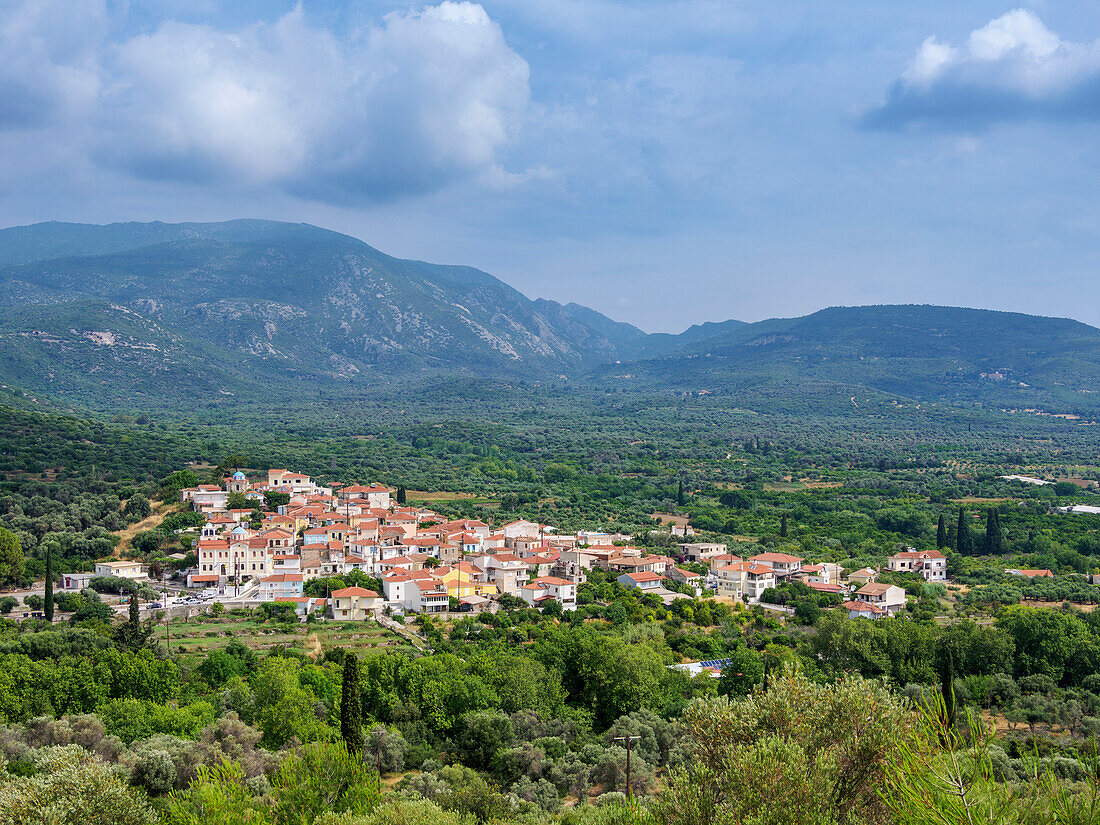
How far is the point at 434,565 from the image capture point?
4372 centimetres

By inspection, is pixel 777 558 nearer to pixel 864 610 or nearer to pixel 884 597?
pixel 884 597

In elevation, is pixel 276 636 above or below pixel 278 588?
below

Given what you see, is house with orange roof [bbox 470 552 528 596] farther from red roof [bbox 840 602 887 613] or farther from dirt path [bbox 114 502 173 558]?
dirt path [bbox 114 502 173 558]

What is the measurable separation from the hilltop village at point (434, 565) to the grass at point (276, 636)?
6.83ft

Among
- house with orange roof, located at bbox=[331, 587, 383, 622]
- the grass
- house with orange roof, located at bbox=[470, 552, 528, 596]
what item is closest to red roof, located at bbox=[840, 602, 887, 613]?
house with orange roof, located at bbox=[470, 552, 528, 596]

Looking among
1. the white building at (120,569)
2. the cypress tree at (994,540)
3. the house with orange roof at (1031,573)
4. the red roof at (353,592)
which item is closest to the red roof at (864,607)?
the house with orange roof at (1031,573)

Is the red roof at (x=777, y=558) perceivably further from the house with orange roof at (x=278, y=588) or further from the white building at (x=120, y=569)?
the white building at (x=120, y=569)

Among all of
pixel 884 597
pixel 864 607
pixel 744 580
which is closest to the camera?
pixel 864 607

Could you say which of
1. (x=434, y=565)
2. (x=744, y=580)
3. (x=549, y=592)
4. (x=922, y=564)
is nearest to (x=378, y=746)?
(x=549, y=592)

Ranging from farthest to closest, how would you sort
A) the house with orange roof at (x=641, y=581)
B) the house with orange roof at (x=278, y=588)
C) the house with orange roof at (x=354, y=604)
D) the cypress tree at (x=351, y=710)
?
the house with orange roof at (x=641, y=581)
the house with orange roof at (x=278, y=588)
the house with orange roof at (x=354, y=604)
the cypress tree at (x=351, y=710)

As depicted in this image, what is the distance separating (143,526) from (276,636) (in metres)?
18.6

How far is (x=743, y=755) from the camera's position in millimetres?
11477

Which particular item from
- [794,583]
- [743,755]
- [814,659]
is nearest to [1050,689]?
[814,659]

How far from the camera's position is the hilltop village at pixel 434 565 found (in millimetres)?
38500
